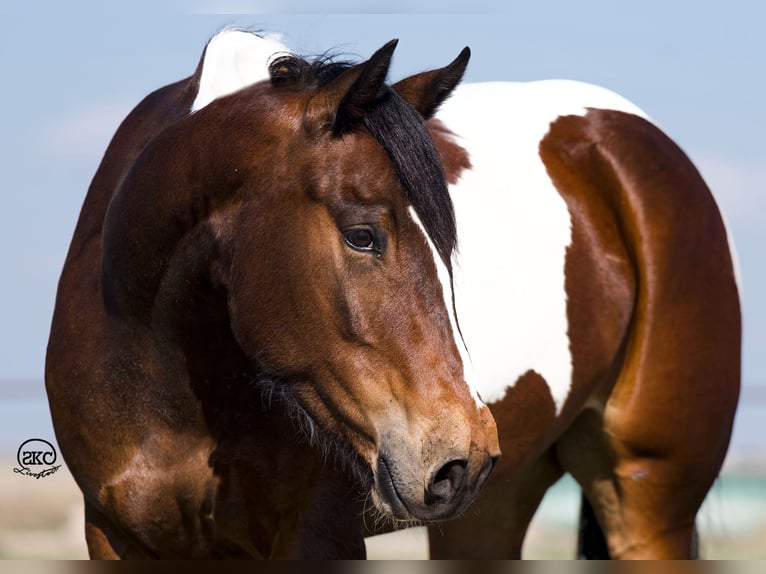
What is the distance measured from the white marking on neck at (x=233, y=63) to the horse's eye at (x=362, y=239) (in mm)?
607

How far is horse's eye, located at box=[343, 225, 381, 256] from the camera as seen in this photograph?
2.34 meters

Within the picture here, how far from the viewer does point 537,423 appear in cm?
358

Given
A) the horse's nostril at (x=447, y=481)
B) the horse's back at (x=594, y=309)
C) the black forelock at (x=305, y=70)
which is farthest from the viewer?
the horse's back at (x=594, y=309)

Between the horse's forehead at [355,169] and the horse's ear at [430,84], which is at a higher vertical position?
the horse's ear at [430,84]

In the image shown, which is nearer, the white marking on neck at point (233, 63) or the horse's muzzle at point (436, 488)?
the horse's muzzle at point (436, 488)

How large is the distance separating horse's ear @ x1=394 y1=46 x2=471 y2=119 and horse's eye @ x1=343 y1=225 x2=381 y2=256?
0.46 metres

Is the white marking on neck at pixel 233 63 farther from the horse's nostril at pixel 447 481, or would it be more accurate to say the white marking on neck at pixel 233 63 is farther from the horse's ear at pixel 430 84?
the horse's nostril at pixel 447 481

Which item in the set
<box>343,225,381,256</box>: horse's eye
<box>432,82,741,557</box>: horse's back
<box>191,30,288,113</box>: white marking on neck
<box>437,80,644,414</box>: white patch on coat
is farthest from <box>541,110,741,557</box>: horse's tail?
<box>343,225,381,256</box>: horse's eye

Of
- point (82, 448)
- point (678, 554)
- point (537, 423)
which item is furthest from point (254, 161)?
point (678, 554)

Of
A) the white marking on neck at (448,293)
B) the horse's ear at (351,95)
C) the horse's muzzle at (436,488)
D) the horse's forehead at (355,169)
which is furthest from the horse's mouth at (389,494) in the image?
the horse's ear at (351,95)

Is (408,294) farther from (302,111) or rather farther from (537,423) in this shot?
(537,423)

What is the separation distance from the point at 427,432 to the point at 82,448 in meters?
1.14

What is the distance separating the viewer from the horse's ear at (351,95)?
7.77 ft

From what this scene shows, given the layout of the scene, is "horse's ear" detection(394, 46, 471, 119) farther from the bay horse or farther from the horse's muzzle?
the horse's muzzle
